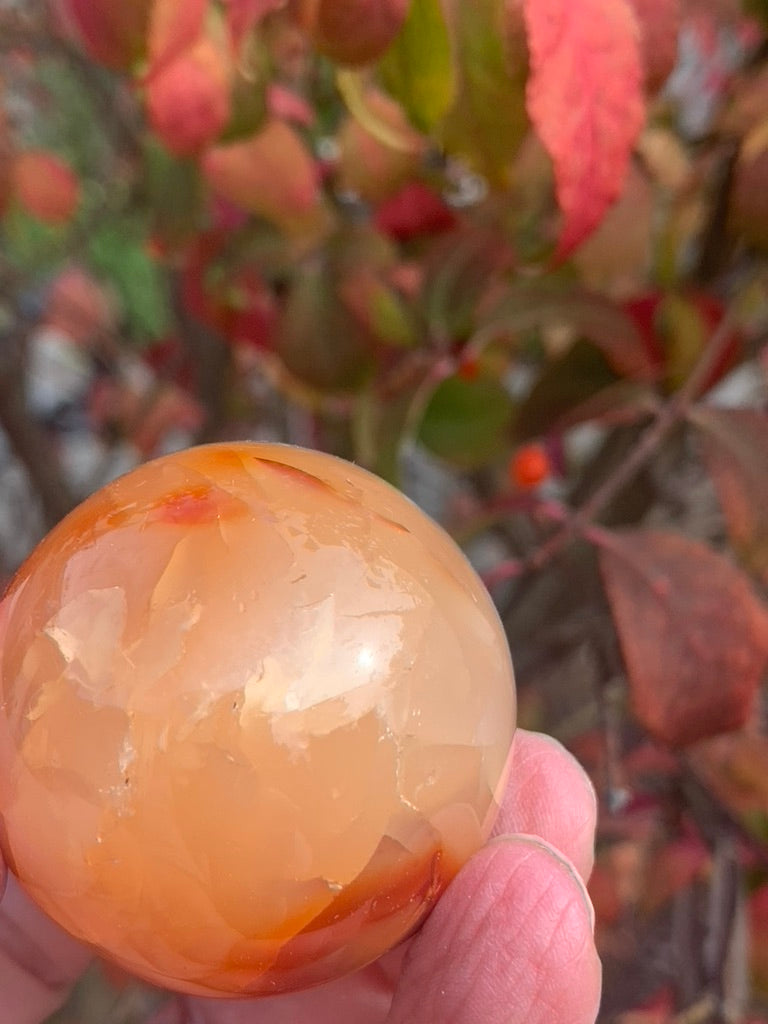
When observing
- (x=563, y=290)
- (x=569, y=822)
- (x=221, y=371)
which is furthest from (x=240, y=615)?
(x=221, y=371)

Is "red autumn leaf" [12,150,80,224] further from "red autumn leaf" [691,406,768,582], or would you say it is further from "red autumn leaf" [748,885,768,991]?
"red autumn leaf" [748,885,768,991]

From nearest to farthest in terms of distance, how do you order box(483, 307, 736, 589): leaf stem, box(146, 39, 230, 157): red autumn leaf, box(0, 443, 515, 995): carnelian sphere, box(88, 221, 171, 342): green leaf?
box(0, 443, 515, 995): carnelian sphere < box(146, 39, 230, 157): red autumn leaf < box(483, 307, 736, 589): leaf stem < box(88, 221, 171, 342): green leaf

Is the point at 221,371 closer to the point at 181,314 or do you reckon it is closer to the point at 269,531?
the point at 181,314

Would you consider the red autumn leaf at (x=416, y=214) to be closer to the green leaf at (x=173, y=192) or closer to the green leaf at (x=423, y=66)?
the green leaf at (x=173, y=192)

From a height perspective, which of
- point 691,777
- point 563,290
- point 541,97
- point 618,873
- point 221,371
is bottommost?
point 618,873

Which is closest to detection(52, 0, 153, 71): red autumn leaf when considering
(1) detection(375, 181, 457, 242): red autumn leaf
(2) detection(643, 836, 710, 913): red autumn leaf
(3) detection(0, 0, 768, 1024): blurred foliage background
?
(3) detection(0, 0, 768, 1024): blurred foliage background

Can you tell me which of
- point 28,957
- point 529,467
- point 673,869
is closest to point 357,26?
point 28,957
